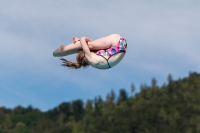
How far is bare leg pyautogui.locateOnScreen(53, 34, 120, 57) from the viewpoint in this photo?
1021 inches

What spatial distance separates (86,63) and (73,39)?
3.72 feet

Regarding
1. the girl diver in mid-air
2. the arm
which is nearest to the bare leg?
the girl diver in mid-air

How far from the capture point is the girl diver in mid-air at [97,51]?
2594cm

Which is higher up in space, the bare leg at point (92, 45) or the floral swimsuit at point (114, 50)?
the bare leg at point (92, 45)

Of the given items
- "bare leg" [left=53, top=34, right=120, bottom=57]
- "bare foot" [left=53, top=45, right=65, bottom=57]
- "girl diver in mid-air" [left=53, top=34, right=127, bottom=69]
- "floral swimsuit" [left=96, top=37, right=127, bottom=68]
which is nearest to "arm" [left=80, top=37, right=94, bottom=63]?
"girl diver in mid-air" [left=53, top=34, right=127, bottom=69]

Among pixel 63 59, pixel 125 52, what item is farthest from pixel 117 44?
pixel 63 59

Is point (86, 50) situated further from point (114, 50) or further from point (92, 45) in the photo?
point (114, 50)

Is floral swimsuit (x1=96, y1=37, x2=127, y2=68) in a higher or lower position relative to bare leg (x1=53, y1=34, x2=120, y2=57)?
lower

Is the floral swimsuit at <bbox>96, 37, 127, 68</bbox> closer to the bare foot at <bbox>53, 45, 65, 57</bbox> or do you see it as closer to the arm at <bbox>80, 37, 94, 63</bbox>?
the arm at <bbox>80, 37, 94, 63</bbox>

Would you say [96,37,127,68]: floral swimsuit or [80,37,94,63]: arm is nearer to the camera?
[80,37,94,63]: arm

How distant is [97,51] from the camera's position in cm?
2655

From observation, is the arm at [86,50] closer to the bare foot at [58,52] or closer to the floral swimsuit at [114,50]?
the floral swimsuit at [114,50]

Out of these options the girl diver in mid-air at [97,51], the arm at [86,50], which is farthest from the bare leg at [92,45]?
the arm at [86,50]

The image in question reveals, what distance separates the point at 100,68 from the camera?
85.8 ft
